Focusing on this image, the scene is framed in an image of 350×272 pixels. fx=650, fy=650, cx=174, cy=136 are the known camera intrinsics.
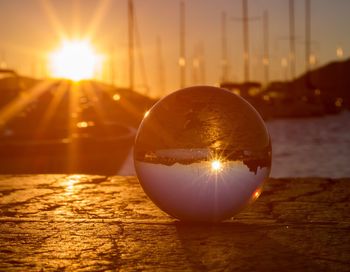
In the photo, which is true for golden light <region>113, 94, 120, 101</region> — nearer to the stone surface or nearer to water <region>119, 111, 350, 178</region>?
water <region>119, 111, 350, 178</region>

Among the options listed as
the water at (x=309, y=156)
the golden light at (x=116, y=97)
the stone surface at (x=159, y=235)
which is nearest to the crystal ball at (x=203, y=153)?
the stone surface at (x=159, y=235)

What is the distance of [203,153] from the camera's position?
16.7 feet

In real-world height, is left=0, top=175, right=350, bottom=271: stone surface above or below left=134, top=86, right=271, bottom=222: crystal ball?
below

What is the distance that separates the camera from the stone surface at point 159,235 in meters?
4.45

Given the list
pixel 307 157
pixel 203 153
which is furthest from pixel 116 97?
pixel 203 153

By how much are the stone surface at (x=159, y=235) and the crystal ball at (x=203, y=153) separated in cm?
31

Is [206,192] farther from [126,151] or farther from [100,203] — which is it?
[126,151]

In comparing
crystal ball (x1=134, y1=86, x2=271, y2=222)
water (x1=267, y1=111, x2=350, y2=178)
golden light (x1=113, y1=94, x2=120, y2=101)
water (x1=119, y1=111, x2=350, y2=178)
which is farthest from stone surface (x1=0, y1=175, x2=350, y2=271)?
golden light (x1=113, y1=94, x2=120, y2=101)

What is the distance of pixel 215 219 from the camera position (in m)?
5.47

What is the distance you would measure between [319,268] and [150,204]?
3126 mm

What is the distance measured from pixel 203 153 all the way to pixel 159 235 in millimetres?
807

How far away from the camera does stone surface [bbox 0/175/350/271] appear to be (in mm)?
4453

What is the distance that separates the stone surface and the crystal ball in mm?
307

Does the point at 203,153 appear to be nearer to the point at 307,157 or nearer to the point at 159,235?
the point at 159,235
